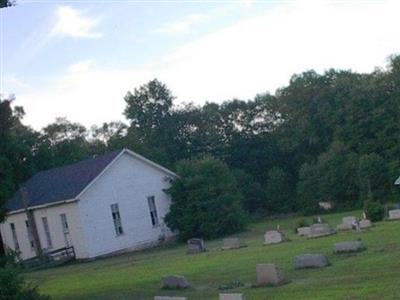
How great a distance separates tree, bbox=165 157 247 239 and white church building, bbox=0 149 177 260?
1357 mm

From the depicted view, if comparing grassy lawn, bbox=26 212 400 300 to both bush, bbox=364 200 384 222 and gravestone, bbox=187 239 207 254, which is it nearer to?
gravestone, bbox=187 239 207 254

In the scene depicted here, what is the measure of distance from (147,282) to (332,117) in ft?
156

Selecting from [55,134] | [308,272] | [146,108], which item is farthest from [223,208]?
[146,108]

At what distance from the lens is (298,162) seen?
74.4 metres

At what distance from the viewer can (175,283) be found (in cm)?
2280

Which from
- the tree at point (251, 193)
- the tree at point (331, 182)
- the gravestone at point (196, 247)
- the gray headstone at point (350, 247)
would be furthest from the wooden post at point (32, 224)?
the gray headstone at point (350, 247)

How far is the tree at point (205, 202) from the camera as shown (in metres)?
47.8

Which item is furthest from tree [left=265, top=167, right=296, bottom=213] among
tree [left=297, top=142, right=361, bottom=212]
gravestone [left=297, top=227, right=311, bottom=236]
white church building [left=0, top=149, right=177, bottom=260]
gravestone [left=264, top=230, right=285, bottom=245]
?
gravestone [left=264, top=230, right=285, bottom=245]

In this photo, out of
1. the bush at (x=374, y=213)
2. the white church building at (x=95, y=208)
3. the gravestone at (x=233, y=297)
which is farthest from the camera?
the white church building at (x=95, y=208)

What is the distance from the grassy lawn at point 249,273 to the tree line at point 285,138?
20.1 m

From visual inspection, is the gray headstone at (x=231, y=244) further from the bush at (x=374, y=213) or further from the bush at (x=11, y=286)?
the bush at (x=11, y=286)

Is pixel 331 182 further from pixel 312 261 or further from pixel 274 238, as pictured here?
pixel 312 261

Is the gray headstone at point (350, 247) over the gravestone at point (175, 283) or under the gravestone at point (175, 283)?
under

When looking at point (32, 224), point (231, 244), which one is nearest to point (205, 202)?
point (231, 244)
